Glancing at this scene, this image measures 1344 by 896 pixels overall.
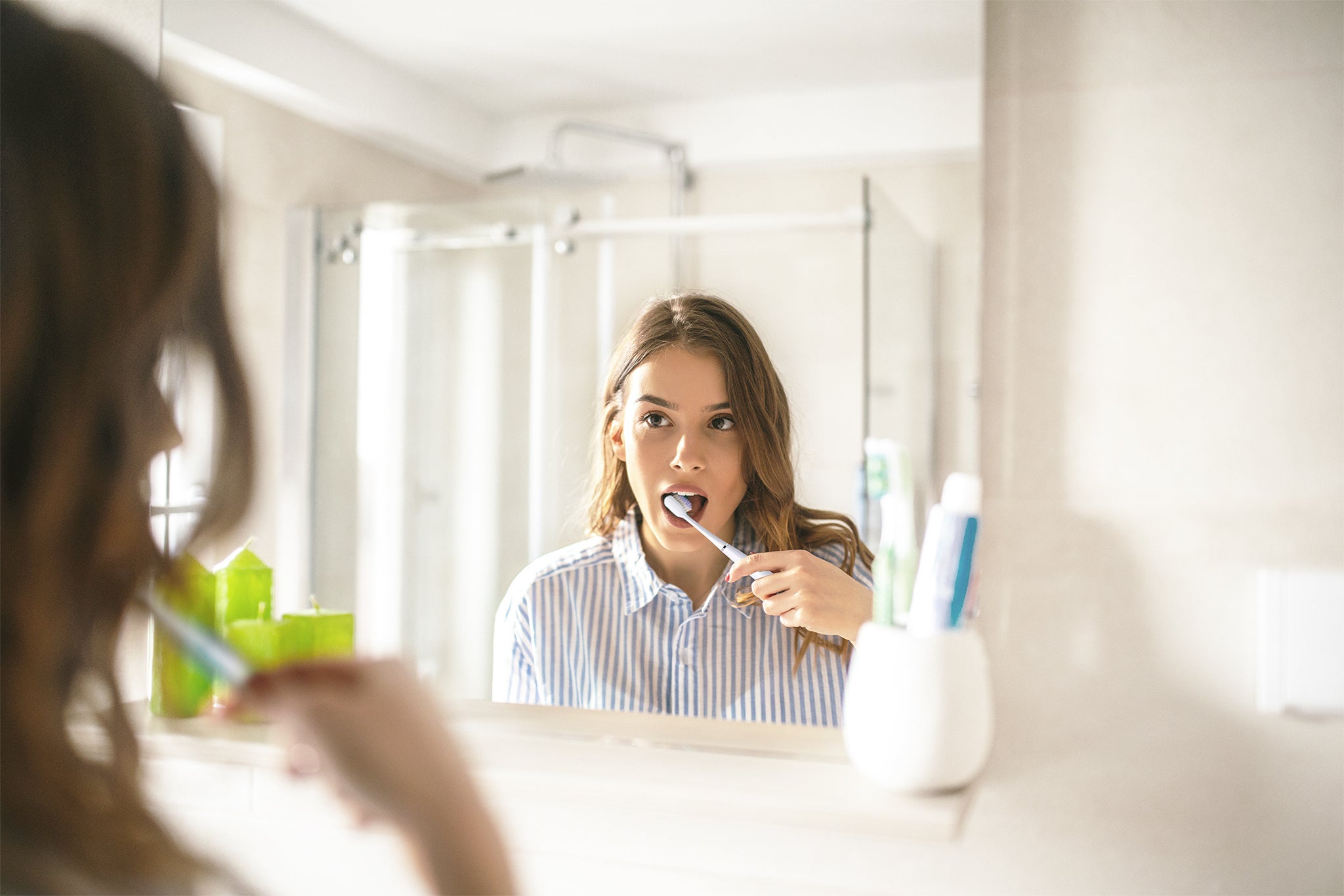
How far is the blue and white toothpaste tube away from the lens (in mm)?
640

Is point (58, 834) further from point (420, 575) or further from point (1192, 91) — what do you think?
point (1192, 91)

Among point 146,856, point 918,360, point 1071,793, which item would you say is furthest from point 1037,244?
point 146,856

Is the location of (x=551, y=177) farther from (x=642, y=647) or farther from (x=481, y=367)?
(x=642, y=647)

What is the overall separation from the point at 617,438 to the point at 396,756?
13.8 inches

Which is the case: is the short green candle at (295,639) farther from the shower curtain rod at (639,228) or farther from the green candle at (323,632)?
the shower curtain rod at (639,228)

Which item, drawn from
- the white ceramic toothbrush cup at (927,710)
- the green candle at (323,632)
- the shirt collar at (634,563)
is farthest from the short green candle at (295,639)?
the white ceramic toothbrush cup at (927,710)

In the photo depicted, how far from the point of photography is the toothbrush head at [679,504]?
0.79m

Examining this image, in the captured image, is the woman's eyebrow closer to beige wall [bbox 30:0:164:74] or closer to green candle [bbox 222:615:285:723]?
green candle [bbox 222:615:285:723]

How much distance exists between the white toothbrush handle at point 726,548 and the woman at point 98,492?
0.30 meters

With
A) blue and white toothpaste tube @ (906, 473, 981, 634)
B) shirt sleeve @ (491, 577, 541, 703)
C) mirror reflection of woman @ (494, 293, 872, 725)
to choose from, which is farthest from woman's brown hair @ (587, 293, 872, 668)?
shirt sleeve @ (491, 577, 541, 703)

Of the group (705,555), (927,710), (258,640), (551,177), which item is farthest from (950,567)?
(258,640)

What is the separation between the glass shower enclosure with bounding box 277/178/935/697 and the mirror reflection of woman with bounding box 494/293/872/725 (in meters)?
0.02

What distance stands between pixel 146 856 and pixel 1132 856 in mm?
603

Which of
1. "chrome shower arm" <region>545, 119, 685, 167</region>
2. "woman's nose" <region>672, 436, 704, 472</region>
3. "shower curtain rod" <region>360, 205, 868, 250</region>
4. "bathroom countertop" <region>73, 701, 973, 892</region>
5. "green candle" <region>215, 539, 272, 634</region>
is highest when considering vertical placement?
"chrome shower arm" <region>545, 119, 685, 167</region>
